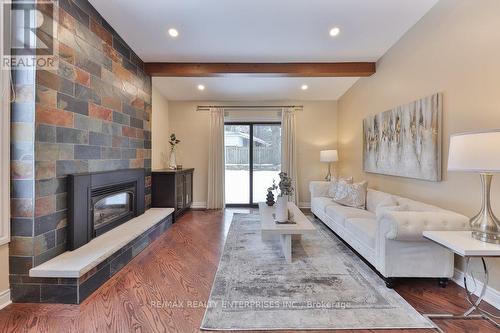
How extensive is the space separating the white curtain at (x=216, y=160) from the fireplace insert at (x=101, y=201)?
6.58 feet

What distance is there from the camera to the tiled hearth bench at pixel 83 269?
6.89ft

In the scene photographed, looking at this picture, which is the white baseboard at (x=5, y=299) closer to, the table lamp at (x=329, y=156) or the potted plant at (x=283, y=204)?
the potted plant at (x=283, y=204)

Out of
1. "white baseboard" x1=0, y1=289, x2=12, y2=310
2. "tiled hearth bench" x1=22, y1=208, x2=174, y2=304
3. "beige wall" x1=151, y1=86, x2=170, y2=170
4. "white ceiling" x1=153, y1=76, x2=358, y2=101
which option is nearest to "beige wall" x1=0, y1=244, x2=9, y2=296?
"white baseboard" x1=0, y1=289, x2=12, y2=310

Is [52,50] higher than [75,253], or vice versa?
[52,50]

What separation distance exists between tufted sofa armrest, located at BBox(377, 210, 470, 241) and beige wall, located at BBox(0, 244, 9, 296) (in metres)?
3.29

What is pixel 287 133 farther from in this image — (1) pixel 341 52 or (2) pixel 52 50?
(2) pixel 52 50

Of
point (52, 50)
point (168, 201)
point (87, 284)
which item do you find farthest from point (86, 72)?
point (168, 201)

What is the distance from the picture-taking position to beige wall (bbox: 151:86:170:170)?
198 inches

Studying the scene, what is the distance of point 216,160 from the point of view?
590 cm

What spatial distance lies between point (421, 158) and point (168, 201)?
3.94 metres

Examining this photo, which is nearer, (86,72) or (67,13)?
(67,13)

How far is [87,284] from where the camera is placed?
86.8 inches

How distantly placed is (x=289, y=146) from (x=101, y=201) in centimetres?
403

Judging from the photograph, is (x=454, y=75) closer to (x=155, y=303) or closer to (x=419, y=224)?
(x=419, y=224)
